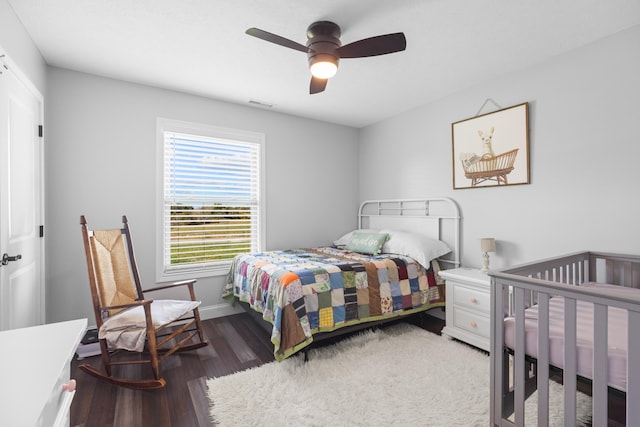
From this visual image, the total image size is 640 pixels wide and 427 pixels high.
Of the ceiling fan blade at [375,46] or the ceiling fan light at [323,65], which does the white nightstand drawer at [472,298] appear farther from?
the ceiling fan light at [323,65]

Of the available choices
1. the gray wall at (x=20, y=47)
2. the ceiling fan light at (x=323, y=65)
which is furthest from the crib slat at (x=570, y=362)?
the gray wall at (x=20, y=47)

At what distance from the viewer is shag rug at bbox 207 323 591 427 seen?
1.75 meters

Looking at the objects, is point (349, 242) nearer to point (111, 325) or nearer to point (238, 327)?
point (238, 327)

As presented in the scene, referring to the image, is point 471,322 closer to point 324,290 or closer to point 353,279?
point 353,279

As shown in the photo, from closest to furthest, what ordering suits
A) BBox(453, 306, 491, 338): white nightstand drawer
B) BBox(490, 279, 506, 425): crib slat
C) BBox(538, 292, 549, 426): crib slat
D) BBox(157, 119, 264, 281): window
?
BBox(538, 292, 549, 426): crib slat
BBox(490, 279, 506, 425): crib slat
BBox(453, 306, 491, 338): white nightstand drawer
BBox(157, 119, 264, 281): window

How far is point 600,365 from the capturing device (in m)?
1.14

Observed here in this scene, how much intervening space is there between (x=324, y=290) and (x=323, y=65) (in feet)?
5.64

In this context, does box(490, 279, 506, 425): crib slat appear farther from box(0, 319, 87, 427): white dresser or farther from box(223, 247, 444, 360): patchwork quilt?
box(0, 319, 87, 427): white dresser

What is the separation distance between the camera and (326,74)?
7.06ft

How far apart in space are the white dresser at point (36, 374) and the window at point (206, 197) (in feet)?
7.73

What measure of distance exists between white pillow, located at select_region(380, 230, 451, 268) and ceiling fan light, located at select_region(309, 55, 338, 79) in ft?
6.28

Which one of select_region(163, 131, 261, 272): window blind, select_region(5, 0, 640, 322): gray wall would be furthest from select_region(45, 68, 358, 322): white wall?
select_region(163, 131, 261, 272): window blind

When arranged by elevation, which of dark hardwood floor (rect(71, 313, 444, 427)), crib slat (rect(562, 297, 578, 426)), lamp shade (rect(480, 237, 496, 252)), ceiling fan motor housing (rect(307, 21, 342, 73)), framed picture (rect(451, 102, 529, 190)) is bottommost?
dark hardwood floor (rect(71, 313, 444, 427))

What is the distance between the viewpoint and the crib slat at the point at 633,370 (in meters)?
1.06
